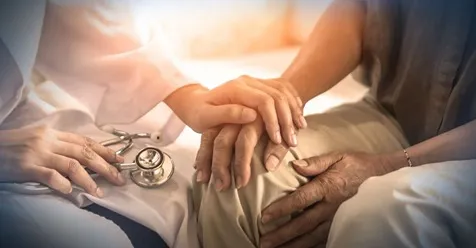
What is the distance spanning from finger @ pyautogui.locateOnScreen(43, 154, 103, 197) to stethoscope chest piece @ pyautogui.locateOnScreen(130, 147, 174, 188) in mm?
39

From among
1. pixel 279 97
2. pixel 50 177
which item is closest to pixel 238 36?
pixel 279 97

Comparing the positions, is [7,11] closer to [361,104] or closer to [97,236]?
[97,236]

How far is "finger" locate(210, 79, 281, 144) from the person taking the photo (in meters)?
0.51

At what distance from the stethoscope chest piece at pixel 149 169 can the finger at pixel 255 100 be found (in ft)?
0.26

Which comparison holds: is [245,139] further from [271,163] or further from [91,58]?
[91,58]

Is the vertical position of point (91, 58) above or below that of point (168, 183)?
above

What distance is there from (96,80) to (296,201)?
0.25m

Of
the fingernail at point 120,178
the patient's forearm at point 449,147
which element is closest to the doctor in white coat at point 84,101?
the fingernail at point 120,178

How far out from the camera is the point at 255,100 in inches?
20.5

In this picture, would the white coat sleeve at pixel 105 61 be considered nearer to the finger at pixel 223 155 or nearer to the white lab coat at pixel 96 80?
the white lab coat at pixel 96 80

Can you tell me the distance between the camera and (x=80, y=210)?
50 centimetres

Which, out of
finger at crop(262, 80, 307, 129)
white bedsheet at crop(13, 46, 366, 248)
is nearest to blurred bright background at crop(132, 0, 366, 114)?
white bedsheet at crop(13, 46, 366, 248)

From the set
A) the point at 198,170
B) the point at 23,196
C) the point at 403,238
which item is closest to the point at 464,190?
the point at 403,238

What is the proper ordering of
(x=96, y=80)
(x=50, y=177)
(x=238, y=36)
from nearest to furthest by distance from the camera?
1. (x=50, y=177)
2. (x=96, y=80)
3. (x=238, y=36)
